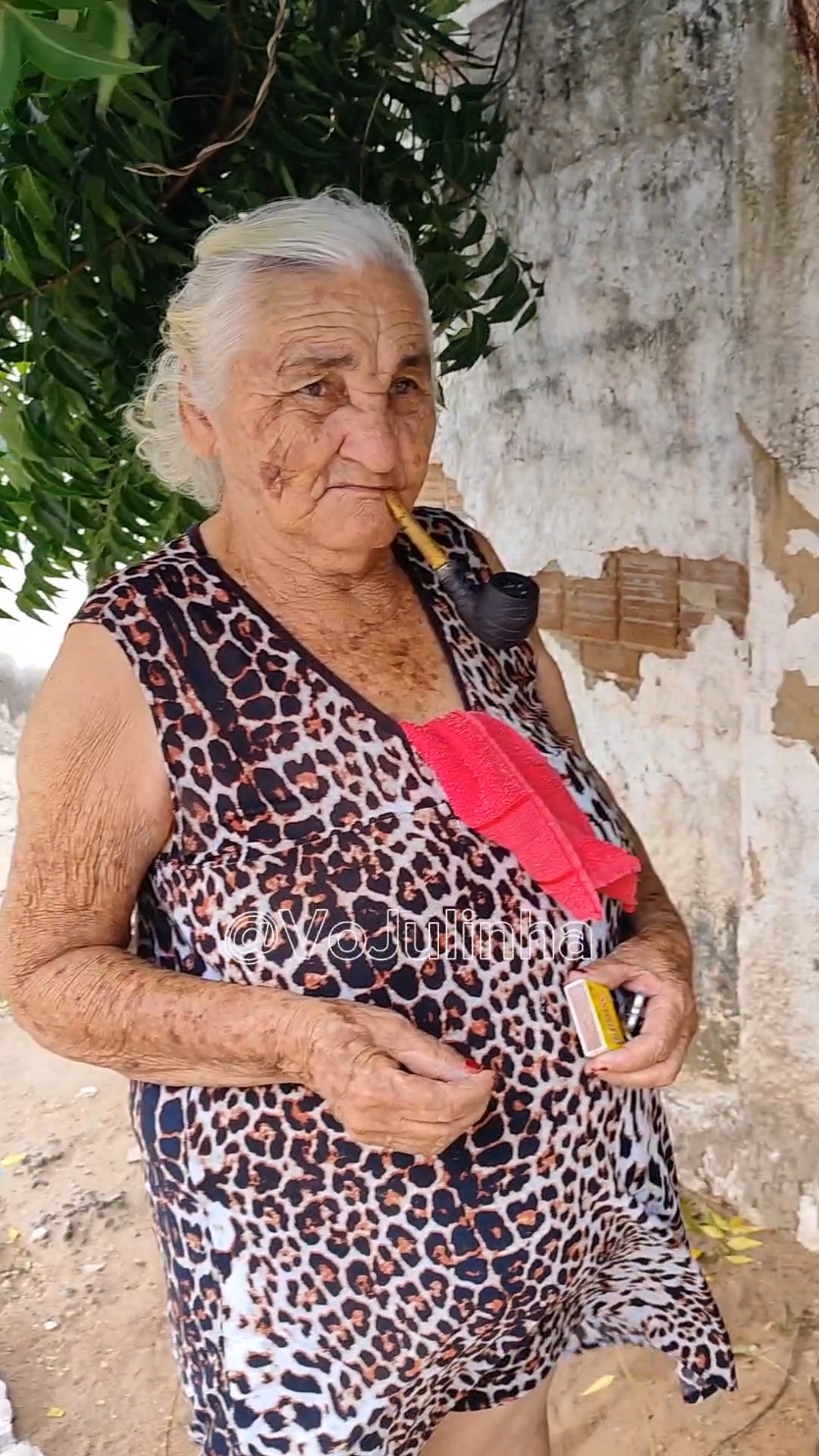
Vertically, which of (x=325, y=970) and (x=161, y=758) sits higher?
(x=161, y=758)

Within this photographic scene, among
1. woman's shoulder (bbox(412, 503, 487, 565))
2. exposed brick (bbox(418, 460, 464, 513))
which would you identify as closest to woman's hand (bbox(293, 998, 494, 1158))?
woman's shoulder (bbox(412, 503, 487, 565))

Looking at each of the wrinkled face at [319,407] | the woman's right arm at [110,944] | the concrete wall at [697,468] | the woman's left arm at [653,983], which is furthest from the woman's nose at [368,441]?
the concrete wall at [697,468]

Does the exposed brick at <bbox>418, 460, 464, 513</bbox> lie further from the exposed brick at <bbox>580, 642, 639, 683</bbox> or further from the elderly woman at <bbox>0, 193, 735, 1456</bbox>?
the elderly woman at <bbox>0, 193, 735, 1456</bbox>

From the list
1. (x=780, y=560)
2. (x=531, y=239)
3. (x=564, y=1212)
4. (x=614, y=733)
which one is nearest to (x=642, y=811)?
(x=614, y=733)

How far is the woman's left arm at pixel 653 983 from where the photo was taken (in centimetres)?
130

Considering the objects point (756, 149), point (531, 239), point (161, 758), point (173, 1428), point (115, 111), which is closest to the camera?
point (161, 758)

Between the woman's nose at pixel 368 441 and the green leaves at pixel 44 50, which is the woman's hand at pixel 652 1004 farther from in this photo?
the green leaves at pixel 44 50

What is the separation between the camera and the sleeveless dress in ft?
4.09

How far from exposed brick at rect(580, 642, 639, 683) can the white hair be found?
4.46 feet

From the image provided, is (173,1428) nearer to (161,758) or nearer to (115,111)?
(161,758)

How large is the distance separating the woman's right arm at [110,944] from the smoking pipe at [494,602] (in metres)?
0.43

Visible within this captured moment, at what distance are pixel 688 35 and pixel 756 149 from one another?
299 millimetres

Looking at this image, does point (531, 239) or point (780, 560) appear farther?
point (531, 239)

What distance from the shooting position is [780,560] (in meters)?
2.30
